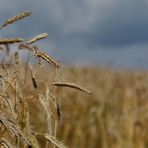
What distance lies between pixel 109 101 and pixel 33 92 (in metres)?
6.91

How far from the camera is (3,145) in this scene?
1598 mm

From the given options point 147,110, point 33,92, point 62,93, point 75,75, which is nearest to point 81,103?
point 62,93

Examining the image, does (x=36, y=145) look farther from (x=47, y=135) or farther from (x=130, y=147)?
(x=130, y=147)

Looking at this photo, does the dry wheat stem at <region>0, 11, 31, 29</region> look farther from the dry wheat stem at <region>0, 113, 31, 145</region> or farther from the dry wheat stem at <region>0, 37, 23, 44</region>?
the dry wheat stem at <region>0, 113, 31, 145</region>

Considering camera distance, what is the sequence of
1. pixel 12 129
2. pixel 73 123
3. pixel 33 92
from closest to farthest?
1. pixel 12 129
2. pixel 33 92
3. pixel 73 123

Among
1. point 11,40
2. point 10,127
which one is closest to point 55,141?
point 10,127

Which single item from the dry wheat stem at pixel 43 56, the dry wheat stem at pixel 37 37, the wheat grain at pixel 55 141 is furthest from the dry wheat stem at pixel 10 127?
the dry wheat stem at pixel 37 37

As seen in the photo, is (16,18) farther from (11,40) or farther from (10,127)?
(10,127)

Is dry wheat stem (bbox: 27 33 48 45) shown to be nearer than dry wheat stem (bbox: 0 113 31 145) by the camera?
No

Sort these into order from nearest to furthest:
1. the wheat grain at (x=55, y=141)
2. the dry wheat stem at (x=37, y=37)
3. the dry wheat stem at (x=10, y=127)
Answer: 1. the dry wheat stem at (x=10, y=127)
2. the wheat grain at (x=55, y=141)
3. the dry wheat stem at (x=37, y=37)

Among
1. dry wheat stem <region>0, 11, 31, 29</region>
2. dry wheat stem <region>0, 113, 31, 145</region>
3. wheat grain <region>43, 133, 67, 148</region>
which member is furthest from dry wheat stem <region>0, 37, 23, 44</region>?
wheat grain <region>43, 133, 67, 148</region>

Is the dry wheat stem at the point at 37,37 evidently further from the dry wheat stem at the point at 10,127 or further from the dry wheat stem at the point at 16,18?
the dry wheat stem at the point at 10,127

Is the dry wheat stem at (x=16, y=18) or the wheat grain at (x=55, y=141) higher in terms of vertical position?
the dry wheat stem at (x=16, y=18)

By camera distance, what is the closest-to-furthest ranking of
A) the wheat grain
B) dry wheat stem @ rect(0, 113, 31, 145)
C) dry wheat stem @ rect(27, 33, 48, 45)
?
dry wheat stem @ rect(0, 113, 31, 145) < the wheat grain < dry wheat stem @ rect(27, 33, 48, 45)
